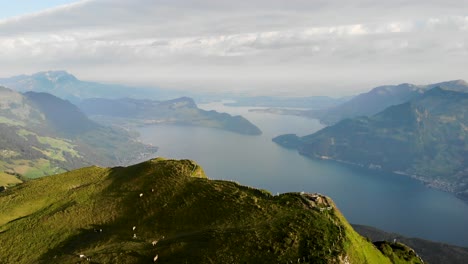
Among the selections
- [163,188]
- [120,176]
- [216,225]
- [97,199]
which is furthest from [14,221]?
[216,225]

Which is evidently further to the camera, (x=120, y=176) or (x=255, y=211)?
(x=120, y=176)

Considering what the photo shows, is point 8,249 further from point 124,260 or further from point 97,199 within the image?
point 124,260

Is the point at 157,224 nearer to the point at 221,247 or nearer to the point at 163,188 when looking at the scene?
the point at 163,188

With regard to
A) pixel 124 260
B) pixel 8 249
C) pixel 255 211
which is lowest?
pixel 8 249

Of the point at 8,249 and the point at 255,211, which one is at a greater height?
the point at 255,211

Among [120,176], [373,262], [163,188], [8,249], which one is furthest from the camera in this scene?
[120,176]

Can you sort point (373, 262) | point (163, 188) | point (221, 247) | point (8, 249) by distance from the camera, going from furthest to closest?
point (163, 188)
point (8, 249)
point (373, 262)
point (221, 247)
